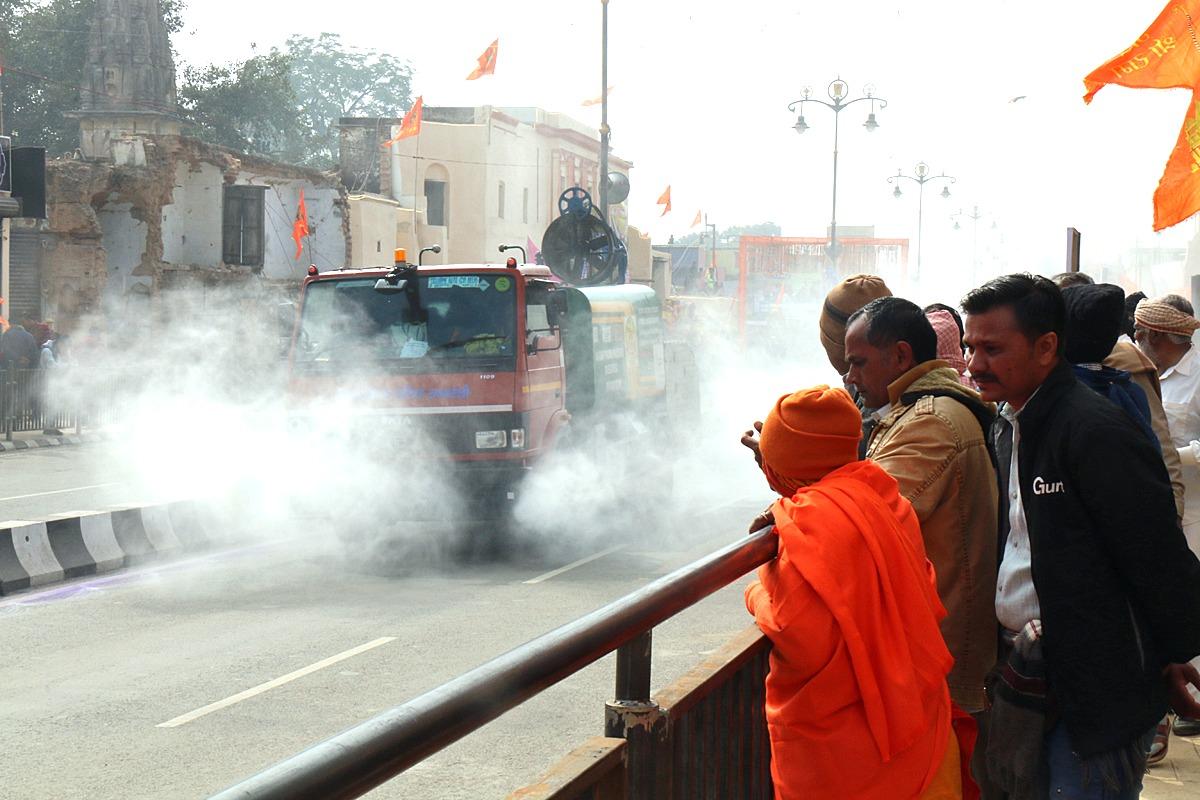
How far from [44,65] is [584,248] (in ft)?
155

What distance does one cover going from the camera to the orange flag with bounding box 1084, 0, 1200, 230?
24.4 ft

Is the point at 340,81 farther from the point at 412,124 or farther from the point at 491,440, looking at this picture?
the point at 491,440

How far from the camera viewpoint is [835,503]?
2.79m

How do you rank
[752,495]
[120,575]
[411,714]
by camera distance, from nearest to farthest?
[411,714] < [120,575] < [752,495]

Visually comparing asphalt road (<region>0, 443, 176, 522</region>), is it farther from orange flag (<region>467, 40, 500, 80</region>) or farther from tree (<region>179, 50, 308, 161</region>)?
tree (<region>179, 50, 308, 161</region>)

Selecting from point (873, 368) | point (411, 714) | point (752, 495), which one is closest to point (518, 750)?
point (873, 368)

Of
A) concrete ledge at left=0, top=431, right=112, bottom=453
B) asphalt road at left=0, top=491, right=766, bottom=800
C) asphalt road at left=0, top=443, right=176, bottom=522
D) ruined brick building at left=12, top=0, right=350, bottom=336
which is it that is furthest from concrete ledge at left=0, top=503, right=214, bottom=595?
ruined brick building at left=12, top=0, right=350, bottom=336

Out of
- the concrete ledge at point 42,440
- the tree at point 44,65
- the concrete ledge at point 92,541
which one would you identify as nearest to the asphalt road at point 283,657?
the concrete ledge at point 92,541

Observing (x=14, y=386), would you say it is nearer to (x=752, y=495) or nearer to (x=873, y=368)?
(x=752, y=495)

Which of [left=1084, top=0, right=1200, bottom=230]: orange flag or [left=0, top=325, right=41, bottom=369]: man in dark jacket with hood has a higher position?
[left=1084, top=0, right=1200, bottom=230]: orange flag

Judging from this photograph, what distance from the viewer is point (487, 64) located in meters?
33.1

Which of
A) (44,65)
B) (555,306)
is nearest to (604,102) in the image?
(555,306)

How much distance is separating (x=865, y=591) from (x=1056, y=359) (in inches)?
30.8

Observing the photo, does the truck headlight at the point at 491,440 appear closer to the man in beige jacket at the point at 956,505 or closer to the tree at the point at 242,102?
the man in beige jacket at the point at 956,505
